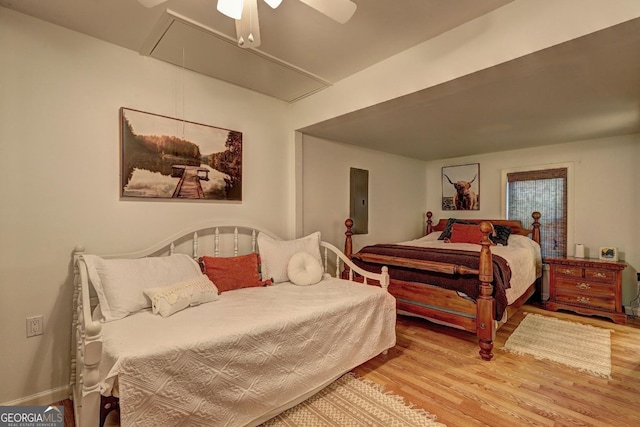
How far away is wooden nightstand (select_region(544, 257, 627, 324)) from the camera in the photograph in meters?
3.29

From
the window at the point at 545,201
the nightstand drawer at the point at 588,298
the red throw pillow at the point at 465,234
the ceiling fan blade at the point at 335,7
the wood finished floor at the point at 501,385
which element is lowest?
the wood finished floor at the point at 501,385

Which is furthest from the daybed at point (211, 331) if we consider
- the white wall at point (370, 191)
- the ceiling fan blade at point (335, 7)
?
the ceiling fan blade at point (335, 7)

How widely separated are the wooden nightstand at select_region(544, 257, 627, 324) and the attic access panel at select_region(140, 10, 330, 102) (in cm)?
347

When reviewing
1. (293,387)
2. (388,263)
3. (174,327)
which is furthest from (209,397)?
(388,263)

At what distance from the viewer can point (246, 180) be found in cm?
285

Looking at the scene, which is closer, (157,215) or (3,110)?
(3,110)

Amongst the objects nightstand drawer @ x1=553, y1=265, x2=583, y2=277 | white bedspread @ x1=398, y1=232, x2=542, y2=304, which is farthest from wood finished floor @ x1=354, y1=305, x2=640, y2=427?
nightstand drawer @ x1=553, y1=265, x2=583, y2=277

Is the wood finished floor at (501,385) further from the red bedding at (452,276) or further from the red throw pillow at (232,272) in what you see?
the red throw pillow at (232,272)

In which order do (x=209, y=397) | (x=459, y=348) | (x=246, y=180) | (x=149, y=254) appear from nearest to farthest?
(x=209, y=397) → (x=149, y=254) → (x=459, y=348) → (x=246, y=180)

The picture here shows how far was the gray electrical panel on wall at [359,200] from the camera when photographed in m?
3.98

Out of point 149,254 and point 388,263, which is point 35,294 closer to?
point 149,254

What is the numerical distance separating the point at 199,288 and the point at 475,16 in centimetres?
234

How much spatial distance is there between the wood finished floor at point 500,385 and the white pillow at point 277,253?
973 millimetres

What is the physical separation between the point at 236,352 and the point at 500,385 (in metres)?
1.78
